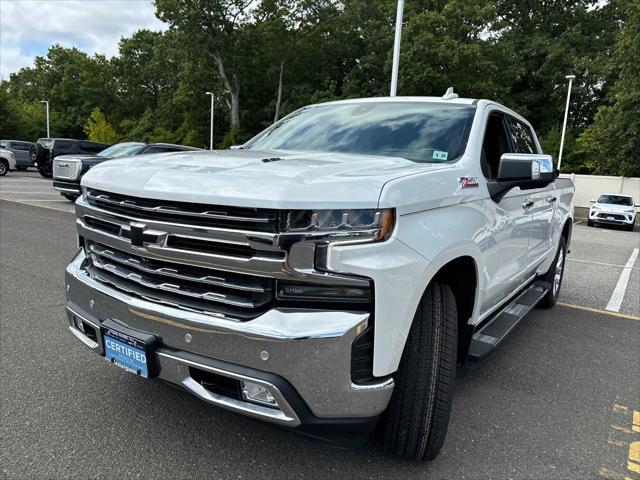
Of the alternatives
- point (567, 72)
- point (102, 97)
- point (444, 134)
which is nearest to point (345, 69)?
point (567, 72)

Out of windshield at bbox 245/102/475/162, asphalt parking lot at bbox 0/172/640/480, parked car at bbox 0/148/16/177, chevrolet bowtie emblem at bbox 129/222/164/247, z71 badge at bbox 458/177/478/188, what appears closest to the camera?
chevrolet bowtie emblem at bbox 129/222/164/247

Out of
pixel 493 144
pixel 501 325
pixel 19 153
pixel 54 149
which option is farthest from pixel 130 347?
pixel 19 153

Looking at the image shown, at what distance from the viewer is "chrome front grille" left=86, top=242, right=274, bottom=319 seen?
2.01m

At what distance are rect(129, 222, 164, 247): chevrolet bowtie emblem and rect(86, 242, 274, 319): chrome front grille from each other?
94 mm

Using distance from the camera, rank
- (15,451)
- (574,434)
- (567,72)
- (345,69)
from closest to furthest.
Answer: (15,451), (574,434), (567,72), (345,69)

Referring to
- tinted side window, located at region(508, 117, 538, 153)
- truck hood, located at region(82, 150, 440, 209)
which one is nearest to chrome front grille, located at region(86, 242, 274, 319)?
truck hood, located at region(82, 150, 440, 209)

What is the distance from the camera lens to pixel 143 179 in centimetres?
228

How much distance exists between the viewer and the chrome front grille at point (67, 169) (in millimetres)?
11734

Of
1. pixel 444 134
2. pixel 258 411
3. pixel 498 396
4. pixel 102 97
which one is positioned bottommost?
pixel 498 396

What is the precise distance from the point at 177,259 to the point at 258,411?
701 millimetres

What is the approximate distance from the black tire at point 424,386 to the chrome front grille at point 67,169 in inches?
442

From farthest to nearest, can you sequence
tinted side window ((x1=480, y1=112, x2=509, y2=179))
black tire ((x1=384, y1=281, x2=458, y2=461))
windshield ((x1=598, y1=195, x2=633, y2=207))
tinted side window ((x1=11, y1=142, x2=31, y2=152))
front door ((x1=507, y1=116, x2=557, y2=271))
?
tinted side window ((x1=11, y1=142, x2=31, y2=152)), windshield ((x1=598, y1=195, x2=633, y2=207)), front door ((x1=507, y1=116, x2=557, y2=271)), tinted side window ((x1=480, y1=112, x2=509, y2=179)), black tire ((x1=384, y1=281, x2=458, y2=461))

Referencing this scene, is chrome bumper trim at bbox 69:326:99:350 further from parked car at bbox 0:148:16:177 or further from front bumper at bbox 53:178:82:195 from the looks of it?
parked car at bbox 0:148:16:177

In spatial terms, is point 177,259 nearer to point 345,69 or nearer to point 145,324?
point 145,324
